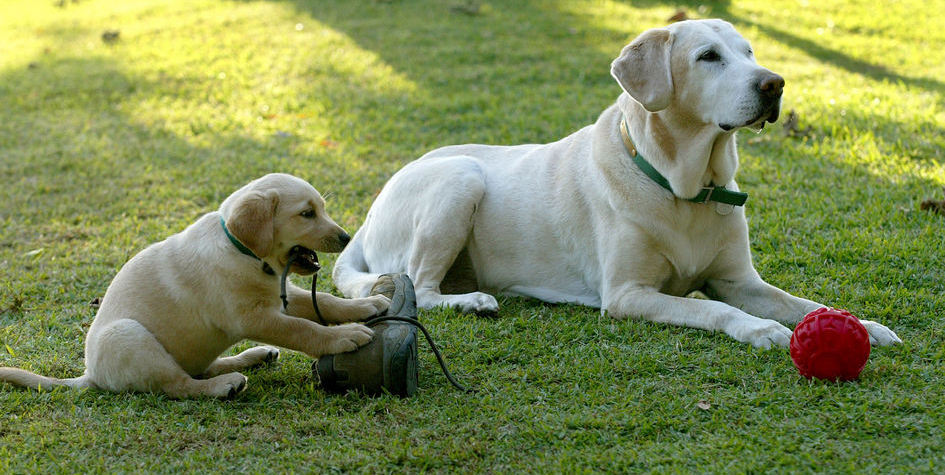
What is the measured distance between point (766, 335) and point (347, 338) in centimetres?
191

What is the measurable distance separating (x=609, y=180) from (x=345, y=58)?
7.79 m

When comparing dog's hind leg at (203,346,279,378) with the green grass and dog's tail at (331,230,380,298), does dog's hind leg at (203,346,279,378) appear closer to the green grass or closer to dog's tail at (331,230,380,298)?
the green grass

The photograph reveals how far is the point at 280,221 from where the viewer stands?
424 cm

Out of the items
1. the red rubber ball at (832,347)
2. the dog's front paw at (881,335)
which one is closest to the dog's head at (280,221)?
the red rubber ball at (832,347)

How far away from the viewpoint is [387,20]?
45.9 feet

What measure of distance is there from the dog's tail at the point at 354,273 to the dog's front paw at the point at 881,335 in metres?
2.53

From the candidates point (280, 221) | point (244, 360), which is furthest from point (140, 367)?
point (280, 221)

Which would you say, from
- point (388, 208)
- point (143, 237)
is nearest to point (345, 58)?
point (143, 237)

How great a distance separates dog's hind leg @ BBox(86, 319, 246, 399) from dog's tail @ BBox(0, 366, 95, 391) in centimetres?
17

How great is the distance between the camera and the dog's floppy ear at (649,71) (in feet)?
15.7

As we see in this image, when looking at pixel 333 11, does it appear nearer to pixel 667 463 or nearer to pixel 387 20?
pixel 387 20

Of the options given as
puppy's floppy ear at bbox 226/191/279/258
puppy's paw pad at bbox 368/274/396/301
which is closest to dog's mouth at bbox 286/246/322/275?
puppy's floppy ear at bbox 226/191/279/258

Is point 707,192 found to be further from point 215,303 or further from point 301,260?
point 215,303

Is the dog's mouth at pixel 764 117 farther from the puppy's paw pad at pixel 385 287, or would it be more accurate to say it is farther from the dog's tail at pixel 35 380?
the dog's tail at pixel 35 380
